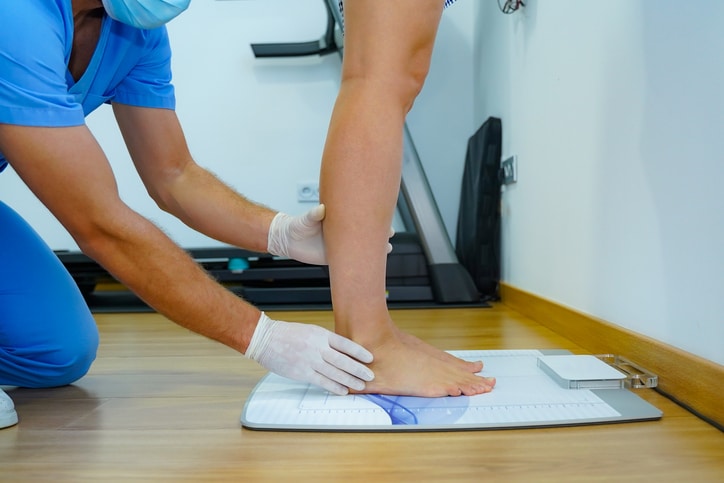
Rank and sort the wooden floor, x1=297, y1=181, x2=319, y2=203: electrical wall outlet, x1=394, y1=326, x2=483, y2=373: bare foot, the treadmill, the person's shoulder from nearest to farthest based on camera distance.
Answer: the wooden floor
the person's shoulder
x1=394, y1=326, x2=483, y2=373: bare foot
the treadmill
x1=297, y1=181, x2=319, y2=203: electrical wall outlet

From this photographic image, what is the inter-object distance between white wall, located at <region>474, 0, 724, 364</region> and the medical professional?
0.54 m

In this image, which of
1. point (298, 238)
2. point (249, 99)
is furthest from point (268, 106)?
point (298, 238)

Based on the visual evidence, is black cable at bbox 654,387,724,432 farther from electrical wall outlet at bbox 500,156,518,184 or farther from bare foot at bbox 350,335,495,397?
electrical wall outlet at bbox 500,156,518,184

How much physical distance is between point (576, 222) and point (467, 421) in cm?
86

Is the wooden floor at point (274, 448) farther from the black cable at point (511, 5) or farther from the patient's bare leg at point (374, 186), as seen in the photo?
the black cable at point (511, 5)

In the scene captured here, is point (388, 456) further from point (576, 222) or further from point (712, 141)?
point (576, 222)

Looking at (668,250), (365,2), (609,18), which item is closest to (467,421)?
(668,250)

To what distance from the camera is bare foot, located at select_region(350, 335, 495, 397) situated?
99 cm

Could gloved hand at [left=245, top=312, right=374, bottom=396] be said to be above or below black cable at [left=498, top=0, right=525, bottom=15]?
below

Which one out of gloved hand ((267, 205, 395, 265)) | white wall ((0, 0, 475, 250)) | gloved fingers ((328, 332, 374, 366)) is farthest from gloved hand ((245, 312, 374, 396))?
white wall ((0, 0, 475, 250))

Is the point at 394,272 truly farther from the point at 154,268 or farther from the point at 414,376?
the point at 154,268

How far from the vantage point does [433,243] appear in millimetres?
2498

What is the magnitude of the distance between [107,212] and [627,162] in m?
0.98

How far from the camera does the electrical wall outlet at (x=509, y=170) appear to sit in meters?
2.22
